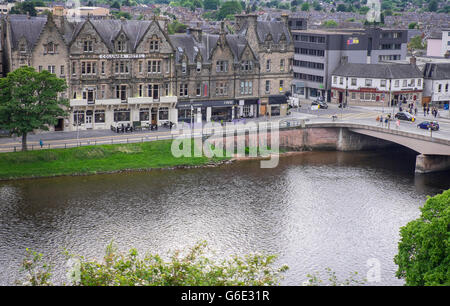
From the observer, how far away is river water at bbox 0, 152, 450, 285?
6081 centimetres

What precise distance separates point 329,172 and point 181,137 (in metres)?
23.3

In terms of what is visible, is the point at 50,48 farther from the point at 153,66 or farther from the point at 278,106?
the point at 278,106

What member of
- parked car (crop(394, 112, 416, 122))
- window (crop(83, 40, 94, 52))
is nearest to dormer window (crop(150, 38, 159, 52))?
window (crop(83, 40, 94, 52))

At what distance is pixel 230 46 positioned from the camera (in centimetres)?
11281

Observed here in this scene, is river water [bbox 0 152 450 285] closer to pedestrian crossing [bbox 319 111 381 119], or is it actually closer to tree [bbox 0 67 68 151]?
tree [bbox 0 67 68 151]

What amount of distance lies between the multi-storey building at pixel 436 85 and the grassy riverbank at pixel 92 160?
188ft

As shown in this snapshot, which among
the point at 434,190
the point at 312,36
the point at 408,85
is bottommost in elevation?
the point at 434,190

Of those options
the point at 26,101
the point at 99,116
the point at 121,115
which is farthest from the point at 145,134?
the point at 26,101

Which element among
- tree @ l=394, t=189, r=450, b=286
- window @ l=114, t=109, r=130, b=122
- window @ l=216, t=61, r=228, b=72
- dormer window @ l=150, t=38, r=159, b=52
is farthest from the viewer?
window @ l=216, t=61, r=228, b=72

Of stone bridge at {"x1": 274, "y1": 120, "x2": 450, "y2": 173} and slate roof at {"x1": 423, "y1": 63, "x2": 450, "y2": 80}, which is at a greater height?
slate roof at {"x1": 423, "y1": 63, "x2": 450, "y2": 80}

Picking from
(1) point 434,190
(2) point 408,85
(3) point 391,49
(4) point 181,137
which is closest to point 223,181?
(4) point 181,137

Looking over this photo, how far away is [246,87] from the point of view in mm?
115062

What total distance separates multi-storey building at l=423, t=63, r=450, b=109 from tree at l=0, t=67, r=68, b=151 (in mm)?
78444
